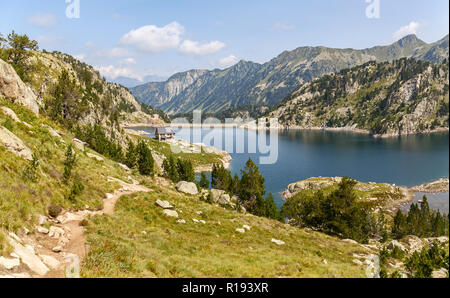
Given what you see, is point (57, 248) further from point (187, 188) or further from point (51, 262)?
point (187, 188)

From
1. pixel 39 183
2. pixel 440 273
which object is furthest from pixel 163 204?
pixel 440 273

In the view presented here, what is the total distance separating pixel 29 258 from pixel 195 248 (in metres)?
12.4

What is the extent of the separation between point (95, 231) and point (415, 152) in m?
195

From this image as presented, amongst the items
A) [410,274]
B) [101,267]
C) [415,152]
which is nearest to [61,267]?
[101,267]

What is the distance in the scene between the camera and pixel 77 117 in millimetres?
91688

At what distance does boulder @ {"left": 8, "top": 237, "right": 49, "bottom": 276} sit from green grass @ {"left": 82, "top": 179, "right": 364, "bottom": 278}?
2.01 m

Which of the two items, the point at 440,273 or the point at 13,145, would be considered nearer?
→ the point at 13,145

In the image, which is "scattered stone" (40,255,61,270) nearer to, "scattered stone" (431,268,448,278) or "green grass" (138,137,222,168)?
"scattered stone" (431,268,448,278)

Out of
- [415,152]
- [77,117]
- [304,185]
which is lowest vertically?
[304,185]

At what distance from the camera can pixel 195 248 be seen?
2264 cm

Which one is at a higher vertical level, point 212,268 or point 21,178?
point 21,178
